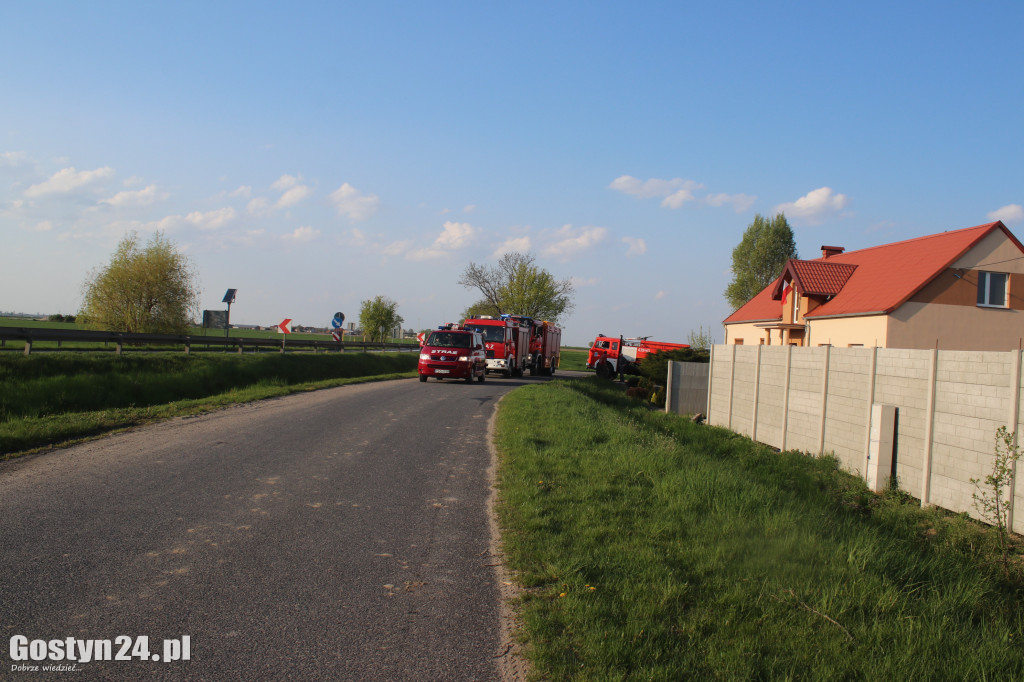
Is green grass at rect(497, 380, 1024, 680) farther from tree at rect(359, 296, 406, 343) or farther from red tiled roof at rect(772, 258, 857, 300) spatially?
tree at rect(359, 296, 406, 343)

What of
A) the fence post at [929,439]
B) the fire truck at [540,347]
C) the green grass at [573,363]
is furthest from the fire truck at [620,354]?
the fence post at [929,439]

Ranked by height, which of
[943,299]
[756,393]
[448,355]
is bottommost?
[756,393]

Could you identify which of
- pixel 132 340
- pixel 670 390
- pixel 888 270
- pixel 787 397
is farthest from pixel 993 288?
pixel 132 340

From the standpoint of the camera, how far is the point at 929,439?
9.30 metres

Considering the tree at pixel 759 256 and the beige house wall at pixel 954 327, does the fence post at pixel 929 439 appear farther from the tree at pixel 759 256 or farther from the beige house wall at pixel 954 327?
the tree at pixel 759 256

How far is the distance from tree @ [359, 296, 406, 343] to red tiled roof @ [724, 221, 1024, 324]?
4728 cm

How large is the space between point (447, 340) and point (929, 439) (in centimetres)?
1870

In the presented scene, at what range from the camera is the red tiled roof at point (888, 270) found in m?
25.3

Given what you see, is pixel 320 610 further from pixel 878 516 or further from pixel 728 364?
pixel 728 364

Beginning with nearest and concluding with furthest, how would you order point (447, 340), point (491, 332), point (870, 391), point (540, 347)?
1. point (870, 391)
2. point (447, 340)
3. point (491, 332)
4. point (540, 347)

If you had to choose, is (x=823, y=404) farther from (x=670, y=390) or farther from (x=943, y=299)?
(x=943, y=299)

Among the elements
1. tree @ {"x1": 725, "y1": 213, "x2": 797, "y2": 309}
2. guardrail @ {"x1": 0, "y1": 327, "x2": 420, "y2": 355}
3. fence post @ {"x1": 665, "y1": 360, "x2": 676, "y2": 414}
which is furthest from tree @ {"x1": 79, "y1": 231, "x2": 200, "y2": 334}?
tree @ {"x1": 725, "y1": 213, "x2": 797, "y2": 309}

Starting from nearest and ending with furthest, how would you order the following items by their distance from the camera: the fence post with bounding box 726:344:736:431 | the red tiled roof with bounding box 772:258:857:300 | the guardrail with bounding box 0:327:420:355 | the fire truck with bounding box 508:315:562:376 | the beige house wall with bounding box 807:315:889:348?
the fence post with bounding box 726:344:736:431 → the guardrail with bounding box 0:327:420:355 → the beige house wall with bounding box 807:315:889:348 → the red tiled roof with bounding box 772:258:857:300 → the fire truck with bounding box 508:315:562:376

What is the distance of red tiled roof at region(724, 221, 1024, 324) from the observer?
25328 mm
